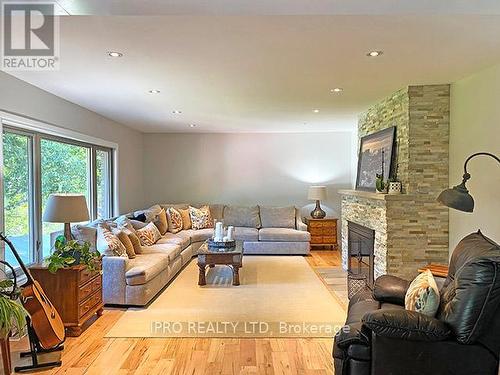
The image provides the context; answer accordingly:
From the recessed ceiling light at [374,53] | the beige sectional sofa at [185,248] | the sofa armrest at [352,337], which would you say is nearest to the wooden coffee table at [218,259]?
the beige sectional sofa at [185,248]

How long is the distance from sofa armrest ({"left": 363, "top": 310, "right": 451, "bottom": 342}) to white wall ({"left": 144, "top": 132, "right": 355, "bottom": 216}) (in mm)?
6332

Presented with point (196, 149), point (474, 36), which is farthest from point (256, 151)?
point (474, 36)

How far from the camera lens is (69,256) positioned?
363 centimetres

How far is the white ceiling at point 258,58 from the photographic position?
2.47 metres

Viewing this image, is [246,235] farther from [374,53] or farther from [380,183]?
[374,53]

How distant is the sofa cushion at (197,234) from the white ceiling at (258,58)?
2583 millimetres

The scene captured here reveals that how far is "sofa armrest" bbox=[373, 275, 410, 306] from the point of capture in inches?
117

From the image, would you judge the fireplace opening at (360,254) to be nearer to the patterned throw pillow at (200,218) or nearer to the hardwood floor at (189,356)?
the hardwood floor at (189,356)

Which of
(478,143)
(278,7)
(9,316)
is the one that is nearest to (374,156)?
(478,143)

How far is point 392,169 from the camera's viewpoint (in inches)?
185

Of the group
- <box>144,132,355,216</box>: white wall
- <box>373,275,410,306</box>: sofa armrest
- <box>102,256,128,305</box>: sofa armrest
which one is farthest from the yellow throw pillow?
<box>144,132,355,216</box>: white wall

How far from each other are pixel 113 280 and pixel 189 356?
1.58 meters

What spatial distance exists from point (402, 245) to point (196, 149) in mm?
5329

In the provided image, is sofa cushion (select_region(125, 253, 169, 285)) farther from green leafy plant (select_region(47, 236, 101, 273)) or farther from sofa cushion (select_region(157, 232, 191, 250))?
sofa cushion (select_region(157, 232, 191, 250))
